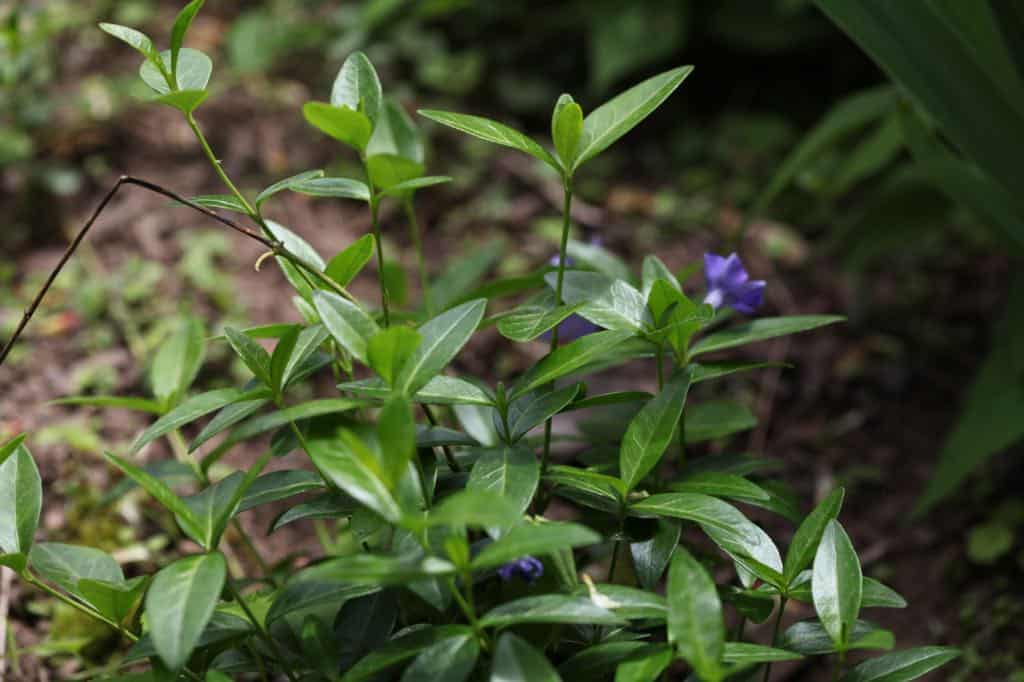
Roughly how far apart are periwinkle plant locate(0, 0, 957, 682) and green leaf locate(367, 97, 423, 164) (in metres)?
0.16

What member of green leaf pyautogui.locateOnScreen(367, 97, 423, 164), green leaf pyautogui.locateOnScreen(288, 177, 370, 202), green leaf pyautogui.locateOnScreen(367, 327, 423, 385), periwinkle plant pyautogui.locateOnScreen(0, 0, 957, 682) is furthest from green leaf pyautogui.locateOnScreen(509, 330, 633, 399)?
green leaf pyautogui.locateOnScreen(367, 97, 423, 164)

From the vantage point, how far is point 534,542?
68 cm

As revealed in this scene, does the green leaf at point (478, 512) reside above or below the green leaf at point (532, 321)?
below

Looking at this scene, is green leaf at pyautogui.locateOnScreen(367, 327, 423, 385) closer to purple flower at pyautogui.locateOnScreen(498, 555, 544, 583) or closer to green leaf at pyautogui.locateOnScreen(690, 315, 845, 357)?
purple flower at pyautogui.locateOnScreen(498, 555, 544, 583)

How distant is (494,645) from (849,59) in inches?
81.9

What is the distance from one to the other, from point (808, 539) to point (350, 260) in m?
0.48

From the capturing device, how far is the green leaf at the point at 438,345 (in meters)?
0.78

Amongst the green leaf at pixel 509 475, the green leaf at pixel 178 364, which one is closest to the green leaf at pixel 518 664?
the green leaf at pixel 509 475

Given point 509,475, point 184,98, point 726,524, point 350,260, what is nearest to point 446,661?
point 509,475

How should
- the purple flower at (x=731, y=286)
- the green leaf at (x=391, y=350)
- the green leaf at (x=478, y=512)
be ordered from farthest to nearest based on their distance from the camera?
the purple flower at (x=731, y=286) < the green leaf at (x=391, y=350) < the green leaf at (x=478, y=512)

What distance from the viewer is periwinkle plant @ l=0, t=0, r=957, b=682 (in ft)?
2.29

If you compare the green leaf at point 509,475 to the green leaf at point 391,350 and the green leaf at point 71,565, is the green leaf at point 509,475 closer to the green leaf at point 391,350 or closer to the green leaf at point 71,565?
the green leaf at point 391,350

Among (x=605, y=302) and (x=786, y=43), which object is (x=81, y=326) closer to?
(x=605, y=302)

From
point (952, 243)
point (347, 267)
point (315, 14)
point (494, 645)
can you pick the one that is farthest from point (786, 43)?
point (494, 645)
